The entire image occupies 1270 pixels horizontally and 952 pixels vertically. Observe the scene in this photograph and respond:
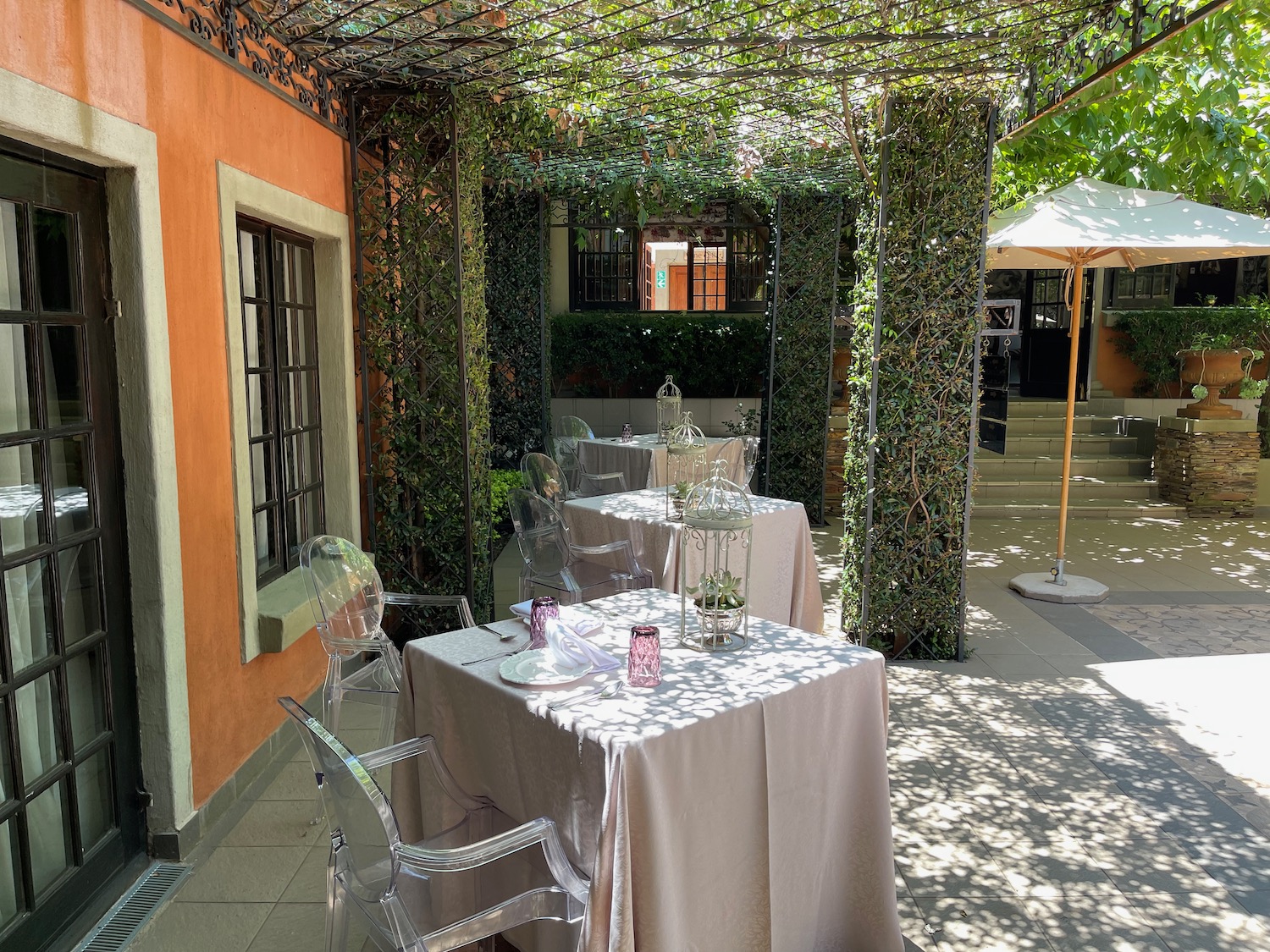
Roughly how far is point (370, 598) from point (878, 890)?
6.79 feet

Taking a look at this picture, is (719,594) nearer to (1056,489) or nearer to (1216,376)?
(1056,489)

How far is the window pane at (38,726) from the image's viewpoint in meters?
2.57

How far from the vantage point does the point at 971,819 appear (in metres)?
3.44

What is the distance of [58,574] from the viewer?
2744mm

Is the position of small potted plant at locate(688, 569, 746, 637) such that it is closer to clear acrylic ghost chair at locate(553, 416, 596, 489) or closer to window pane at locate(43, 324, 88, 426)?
window pane at locate(43, 324, 88, 426)

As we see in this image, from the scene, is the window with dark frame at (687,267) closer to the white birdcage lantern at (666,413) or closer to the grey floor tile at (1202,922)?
the white birdcage lantern at (666,413)

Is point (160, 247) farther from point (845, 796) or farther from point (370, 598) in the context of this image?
point (845, 796)

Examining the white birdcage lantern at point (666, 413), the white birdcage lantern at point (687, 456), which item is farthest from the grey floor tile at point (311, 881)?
the white birdcage lantern at point (666, 413)

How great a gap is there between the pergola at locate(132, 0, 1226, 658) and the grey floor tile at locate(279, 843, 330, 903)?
7.10 feet

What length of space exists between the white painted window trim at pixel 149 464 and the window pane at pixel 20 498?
0.37 meters

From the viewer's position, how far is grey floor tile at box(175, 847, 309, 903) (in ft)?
9.76

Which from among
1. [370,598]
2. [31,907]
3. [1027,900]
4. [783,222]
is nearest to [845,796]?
[1027,900]

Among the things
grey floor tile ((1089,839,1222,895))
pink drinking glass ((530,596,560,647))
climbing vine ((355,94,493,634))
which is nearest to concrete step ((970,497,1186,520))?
climbing vine ((355,94,493,634))

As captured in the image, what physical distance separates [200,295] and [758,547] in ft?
9.26
